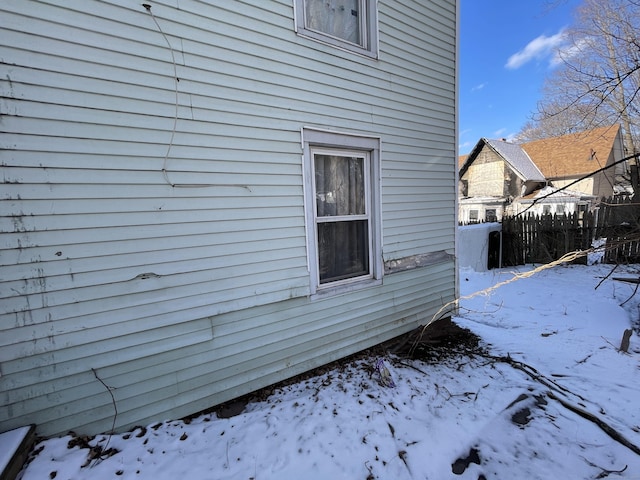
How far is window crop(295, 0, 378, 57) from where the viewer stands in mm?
3010

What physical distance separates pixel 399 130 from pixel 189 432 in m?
3.92

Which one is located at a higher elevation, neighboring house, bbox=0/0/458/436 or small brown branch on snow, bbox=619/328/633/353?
neighboring house, bbox=0/0/458/436

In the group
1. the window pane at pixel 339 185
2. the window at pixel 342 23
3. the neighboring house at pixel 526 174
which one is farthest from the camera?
the neighboring house at pixel 526 174

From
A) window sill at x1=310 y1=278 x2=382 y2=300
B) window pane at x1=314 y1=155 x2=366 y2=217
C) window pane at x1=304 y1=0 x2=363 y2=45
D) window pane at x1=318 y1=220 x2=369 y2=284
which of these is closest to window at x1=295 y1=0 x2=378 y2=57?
window pane at x1=304 y1=0 x2=363 y2=45

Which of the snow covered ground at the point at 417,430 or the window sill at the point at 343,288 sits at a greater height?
the window sill at the point at 343,288

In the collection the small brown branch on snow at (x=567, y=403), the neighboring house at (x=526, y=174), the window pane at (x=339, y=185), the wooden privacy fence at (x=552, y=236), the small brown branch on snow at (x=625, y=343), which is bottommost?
the small brown branch on snow at (x=567, y=403)

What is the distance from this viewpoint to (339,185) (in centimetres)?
341

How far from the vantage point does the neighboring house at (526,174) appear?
730 inches

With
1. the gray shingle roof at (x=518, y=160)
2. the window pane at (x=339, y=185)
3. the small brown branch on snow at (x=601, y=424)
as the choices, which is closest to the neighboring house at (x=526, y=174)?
the gray shingle roof at (x=518, y=160)

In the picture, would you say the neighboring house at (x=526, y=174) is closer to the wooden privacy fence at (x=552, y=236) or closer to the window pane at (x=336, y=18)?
the wooden privacy fence at (x=552, y=236)

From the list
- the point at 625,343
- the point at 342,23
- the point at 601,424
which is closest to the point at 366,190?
the point at 342,23

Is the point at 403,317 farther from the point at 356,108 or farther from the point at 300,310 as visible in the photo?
the point at 356,108

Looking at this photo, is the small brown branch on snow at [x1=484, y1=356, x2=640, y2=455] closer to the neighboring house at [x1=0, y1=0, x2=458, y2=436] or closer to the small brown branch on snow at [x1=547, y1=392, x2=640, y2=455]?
the small brown branch on snow at [x1=547, y1=392, x2=640, y2=455]

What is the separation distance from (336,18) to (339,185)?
188 centimetres
